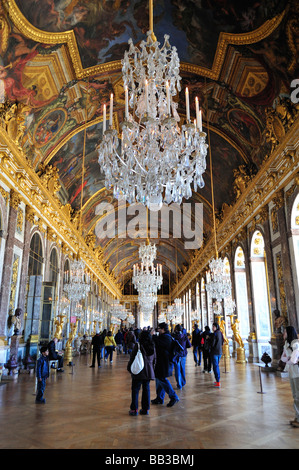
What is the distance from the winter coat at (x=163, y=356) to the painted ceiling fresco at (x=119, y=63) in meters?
7.35

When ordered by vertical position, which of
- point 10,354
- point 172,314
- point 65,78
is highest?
point 65,78

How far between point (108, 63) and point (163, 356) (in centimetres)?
904

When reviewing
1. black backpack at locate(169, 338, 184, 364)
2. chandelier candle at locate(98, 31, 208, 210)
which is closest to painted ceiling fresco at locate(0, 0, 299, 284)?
chandelier candle at locate(98, 31, 208, 210)

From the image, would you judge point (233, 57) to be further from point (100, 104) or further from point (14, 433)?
point (14, 433)

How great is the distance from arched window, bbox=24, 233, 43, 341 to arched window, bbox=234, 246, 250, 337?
8487 millimetres

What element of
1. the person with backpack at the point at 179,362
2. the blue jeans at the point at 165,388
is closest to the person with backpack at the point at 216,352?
the person with backpack at the point at 179,362

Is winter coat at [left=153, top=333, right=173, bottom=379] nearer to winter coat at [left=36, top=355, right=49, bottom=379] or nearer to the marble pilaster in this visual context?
winter coat at [left=36, top=355, right=49, bottom=379]

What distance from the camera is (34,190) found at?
10930mm

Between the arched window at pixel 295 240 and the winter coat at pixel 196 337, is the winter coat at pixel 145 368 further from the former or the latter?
the winter coat at pixel 196 337

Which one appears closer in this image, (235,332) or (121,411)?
(121,411)

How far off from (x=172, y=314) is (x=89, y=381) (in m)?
15.5

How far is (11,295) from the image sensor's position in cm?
941
